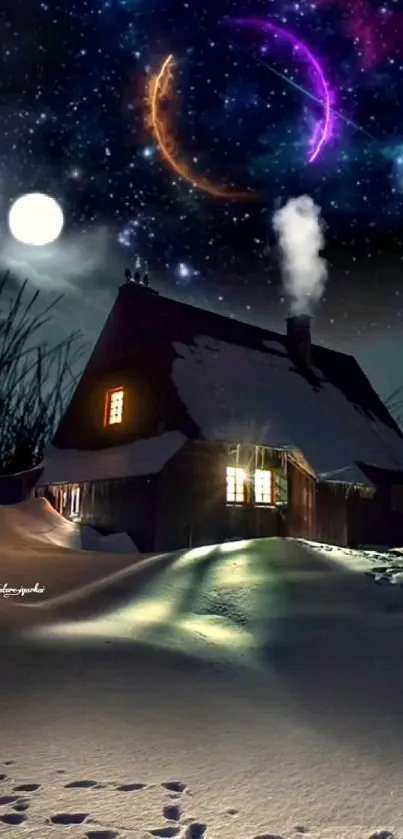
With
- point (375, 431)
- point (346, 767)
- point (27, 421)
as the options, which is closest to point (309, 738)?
point (346, 767)

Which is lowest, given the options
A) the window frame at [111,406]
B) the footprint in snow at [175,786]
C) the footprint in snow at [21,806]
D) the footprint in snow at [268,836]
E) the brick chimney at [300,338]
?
the footprint in snow at [268,836]

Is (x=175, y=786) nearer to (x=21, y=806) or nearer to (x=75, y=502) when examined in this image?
(x=21, y=806)

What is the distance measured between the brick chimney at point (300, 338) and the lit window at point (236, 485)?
27.6 feet

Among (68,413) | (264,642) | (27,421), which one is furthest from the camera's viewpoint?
(27,421)

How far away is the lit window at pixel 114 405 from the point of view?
71.4 ft

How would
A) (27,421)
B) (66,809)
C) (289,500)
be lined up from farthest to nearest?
(27,421)
(289,500)
(66,809)

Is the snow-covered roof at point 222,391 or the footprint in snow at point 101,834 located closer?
the footprint in snow at point 101,834

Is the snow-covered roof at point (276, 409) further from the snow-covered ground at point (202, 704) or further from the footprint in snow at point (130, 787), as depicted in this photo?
the footprint in snow at point (130, 787)

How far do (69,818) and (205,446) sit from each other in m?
16.5

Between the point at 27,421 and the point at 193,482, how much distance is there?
1924 cm

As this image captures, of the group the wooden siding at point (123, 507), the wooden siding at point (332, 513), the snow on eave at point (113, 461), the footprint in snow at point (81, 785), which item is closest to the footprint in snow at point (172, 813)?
the footprint in snow at point (81, 785)

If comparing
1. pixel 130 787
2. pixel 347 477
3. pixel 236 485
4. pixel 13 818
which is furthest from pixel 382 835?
pixel 347 477

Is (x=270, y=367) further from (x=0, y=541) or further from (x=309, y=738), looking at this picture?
(x=309, y=738)

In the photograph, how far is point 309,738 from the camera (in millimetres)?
4879
